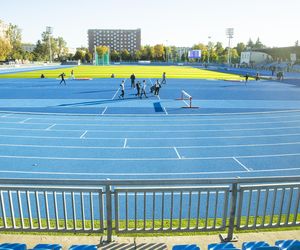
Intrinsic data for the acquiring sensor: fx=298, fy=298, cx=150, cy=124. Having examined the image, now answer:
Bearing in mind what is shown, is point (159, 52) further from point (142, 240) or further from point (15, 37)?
point (142, 240)

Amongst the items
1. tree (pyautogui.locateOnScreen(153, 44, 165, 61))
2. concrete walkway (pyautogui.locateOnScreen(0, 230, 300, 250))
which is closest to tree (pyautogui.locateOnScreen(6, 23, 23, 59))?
tree (pyautogui.locateOnScreen(153, 44, 165, 61))

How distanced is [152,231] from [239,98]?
26.1 m

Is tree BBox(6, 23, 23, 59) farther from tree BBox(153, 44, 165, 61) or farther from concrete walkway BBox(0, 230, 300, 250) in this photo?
concrete walkway BBox(0, 230, 300, 250)

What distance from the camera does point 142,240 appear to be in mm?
5160

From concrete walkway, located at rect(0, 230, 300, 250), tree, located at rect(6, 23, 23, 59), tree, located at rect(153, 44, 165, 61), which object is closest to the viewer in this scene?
concrete walkway, located at rect(0, 230, 300, 250)

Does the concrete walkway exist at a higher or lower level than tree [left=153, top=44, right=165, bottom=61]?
lower

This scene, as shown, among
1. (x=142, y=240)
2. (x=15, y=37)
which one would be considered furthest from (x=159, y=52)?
(x=142, y=240)

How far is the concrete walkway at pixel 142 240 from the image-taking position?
197 inches

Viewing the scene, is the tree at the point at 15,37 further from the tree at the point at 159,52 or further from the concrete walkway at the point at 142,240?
the concrete walkway at the point at 142,240

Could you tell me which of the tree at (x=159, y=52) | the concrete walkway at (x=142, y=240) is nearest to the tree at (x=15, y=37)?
the tree at (x=159, y=52)

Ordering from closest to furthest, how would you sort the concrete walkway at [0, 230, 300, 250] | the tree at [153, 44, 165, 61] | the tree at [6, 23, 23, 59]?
the concrete walkway at [0, 230, 300, 250]
the tree at [6, 23, 23, 59]
the tree at [153, 44, 165, 61]

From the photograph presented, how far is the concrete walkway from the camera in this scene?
16.4 feet

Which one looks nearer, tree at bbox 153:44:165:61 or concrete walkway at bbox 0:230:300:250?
concrete walkway at bbox 0:230:300:250

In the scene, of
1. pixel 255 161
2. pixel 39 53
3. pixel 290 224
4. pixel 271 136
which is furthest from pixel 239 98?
pixel 39 53
